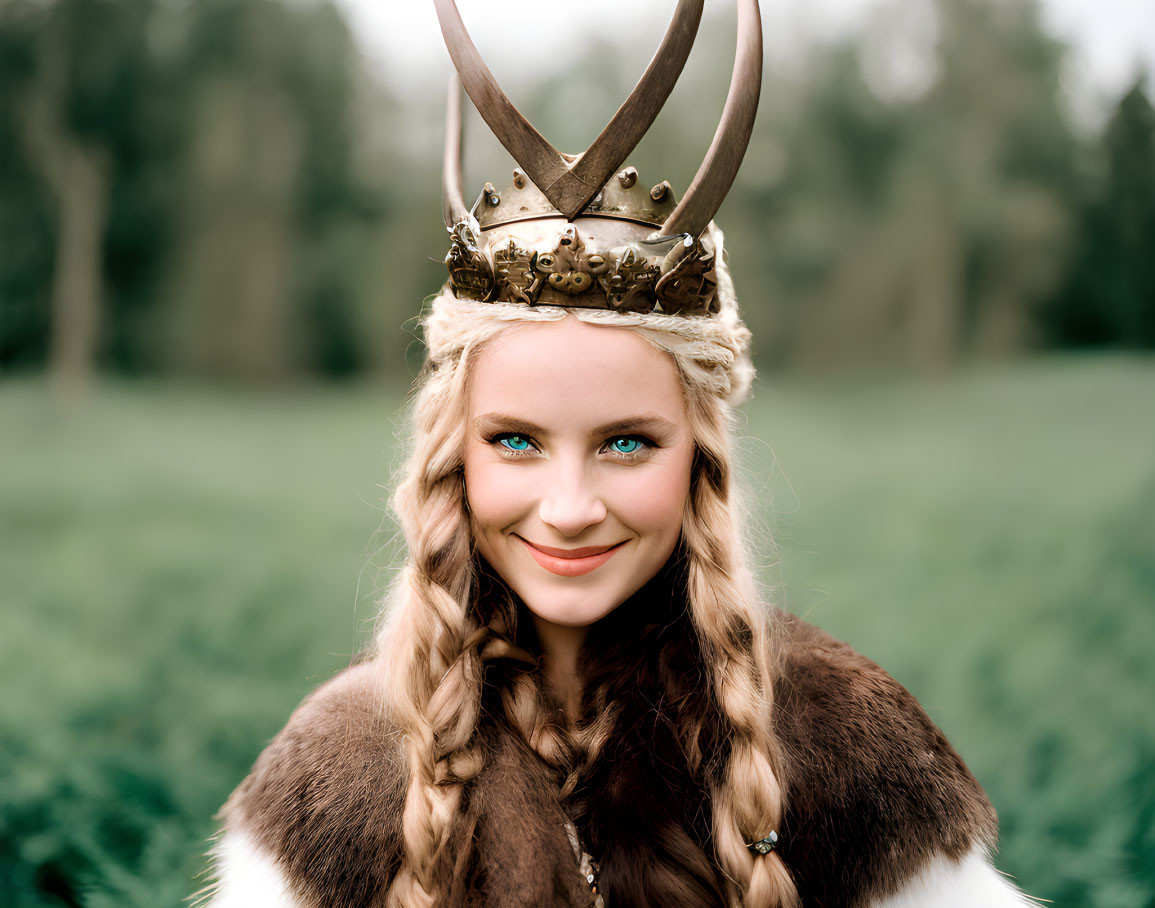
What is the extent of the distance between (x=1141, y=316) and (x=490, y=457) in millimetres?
6163

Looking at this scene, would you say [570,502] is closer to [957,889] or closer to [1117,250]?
[957,889]

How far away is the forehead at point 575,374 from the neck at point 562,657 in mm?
513

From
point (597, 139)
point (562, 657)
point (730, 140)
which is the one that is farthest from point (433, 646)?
point (730, 140)

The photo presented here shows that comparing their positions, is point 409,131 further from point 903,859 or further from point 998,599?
point 903,859

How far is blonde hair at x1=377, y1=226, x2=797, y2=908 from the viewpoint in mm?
1753

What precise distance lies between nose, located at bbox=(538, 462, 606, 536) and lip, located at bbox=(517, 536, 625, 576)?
0.05 m

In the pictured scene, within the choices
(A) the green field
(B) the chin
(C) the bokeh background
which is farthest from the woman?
(C) the bokeh background

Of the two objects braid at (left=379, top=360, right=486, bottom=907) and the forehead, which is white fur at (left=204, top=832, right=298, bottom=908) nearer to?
braid at (left=379, top=360, right=486, bottom=907)

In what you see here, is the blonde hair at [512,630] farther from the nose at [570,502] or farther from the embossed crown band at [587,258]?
the nose at [570,502]

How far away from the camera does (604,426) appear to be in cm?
172

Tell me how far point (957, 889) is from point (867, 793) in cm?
28

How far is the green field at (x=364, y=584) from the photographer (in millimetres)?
3717

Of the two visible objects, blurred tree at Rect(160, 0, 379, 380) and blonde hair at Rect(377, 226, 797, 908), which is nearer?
blonde hair at Rect(377, 226, 797, 908)

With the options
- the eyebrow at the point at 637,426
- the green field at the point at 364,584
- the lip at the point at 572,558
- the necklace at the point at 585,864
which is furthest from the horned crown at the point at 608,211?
the necklace at the point at 585,864
